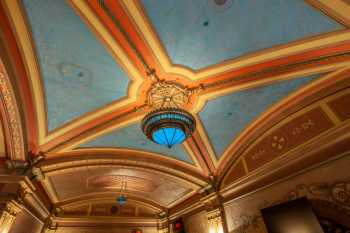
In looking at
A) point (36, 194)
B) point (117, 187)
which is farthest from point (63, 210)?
point (36, 194)

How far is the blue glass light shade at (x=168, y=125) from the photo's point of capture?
3166mm

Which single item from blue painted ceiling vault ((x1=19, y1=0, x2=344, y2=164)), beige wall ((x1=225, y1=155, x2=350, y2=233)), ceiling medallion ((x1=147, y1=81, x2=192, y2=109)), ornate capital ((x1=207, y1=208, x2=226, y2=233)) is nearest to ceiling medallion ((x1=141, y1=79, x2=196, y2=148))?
ceiling medallion ((x1=147, y1=81, x2=192, y2=109))

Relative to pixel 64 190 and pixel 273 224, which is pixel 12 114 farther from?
pixel 273 224

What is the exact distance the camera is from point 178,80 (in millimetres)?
3965

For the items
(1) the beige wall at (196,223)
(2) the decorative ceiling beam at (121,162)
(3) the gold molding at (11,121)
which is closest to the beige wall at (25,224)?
(2) the decorative ceiling beam at (121,162)

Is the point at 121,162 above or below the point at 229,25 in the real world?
below

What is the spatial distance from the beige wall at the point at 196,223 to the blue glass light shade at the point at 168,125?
407cm

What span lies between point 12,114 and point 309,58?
5.35 metres

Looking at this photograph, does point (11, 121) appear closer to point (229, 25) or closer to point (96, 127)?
point (96, 127)

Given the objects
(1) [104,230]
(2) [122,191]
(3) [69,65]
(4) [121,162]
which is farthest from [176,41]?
(1) [104,230]

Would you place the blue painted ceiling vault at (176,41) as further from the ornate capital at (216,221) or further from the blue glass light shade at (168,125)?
the ornate capital at (216,221)

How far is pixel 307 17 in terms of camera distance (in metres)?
3.01

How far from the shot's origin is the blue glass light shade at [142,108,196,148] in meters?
3.17

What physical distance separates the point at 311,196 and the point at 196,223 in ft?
12.5
